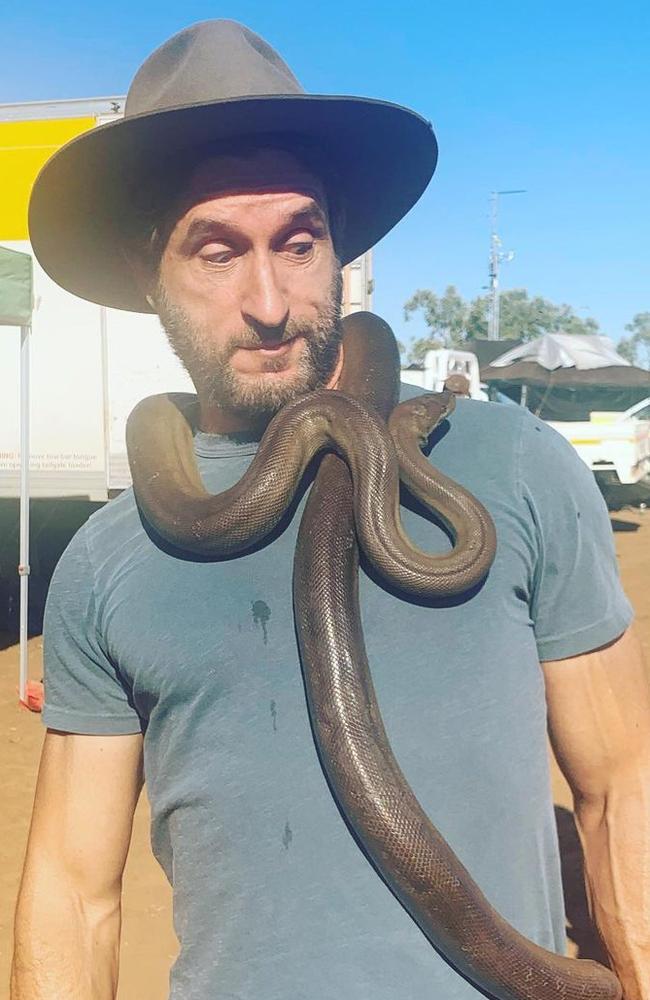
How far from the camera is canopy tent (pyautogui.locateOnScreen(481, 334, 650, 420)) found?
882 inches

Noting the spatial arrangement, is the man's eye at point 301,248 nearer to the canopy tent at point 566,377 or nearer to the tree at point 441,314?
the canopy tent at point 566,377

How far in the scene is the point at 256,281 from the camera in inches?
79.3

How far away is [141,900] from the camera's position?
17.0ft

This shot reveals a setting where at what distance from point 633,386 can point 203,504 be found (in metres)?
21.9

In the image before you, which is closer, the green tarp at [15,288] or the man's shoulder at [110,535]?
the man's shoulder at [110,535]

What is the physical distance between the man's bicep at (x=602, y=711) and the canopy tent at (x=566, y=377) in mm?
20330

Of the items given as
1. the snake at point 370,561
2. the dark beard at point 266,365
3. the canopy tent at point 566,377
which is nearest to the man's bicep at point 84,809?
the snake at point 370,561

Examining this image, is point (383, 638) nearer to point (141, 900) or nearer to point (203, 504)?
point (203, 504)

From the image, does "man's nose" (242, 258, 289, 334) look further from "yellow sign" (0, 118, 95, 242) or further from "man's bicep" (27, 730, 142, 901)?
"yellow sign" (0, 118, 95, 242)

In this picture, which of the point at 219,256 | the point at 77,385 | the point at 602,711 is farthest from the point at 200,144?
the point at 77,385

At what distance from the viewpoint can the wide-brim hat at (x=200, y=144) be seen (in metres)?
2.06

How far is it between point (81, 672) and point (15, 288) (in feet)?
20.2

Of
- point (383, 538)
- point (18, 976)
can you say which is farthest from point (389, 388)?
point (18, 976)

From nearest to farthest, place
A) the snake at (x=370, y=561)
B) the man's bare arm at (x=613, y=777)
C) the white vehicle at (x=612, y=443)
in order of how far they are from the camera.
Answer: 1. the snake at (x=370, y=561)
2. the man's bare arm at (x=613, y=777)
3. the white vehicle at (x=612, y=443)
